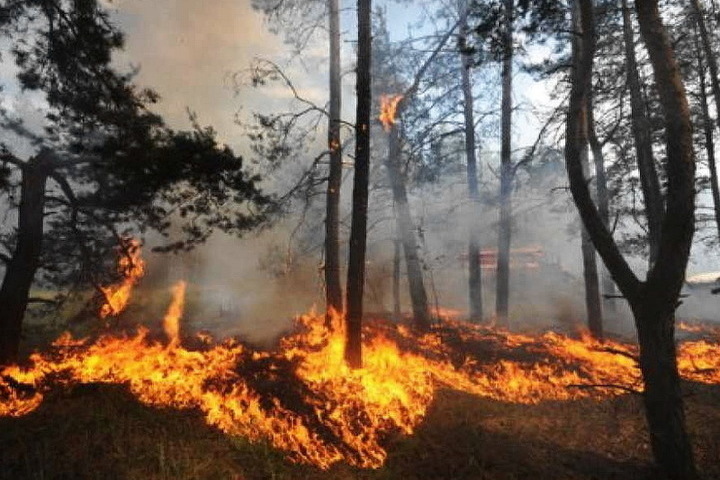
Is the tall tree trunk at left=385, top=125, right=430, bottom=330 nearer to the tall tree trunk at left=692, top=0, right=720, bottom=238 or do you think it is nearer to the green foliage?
the green foliage

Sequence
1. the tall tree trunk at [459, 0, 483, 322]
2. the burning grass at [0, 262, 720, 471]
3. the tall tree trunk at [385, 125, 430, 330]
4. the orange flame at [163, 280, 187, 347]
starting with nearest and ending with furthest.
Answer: the burning grass at [0, 262, 720, 471]
the orange flame at [163, 280, 187, 347]
the tall tree trunk at [385, 125, 430, 330]
the tall tree trunk at [459, 0, 483, 322]

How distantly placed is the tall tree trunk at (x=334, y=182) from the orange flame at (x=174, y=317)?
4123 mm

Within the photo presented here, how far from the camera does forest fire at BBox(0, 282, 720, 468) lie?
27.1 feet

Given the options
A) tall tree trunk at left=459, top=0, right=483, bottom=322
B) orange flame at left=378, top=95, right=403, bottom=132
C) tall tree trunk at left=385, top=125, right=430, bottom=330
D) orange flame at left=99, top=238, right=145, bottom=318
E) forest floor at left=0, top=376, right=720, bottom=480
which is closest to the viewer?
forest floor at left=0, top=376, right=720, bottom=480

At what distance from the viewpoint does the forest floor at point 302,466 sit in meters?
6.91

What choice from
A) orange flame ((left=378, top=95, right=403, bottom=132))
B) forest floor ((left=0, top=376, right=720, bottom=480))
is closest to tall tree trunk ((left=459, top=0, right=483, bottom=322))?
orange flame ((left=378, top=95, right=403, bottom=132))

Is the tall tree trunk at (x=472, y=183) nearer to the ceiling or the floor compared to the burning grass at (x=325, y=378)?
nearer to the ceiling

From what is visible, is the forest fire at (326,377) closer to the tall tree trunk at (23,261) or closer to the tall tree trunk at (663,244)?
the tall tree trunk at (663,244)

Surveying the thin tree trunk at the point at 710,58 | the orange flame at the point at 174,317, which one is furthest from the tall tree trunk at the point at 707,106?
the orange flame at the point at 174,317

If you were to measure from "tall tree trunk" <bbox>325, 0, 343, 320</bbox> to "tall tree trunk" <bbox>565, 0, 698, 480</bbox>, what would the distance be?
6840 millimetres

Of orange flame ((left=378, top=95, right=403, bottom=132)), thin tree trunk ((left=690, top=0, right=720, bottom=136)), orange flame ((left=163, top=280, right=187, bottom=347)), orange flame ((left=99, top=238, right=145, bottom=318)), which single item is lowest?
orange flame ((left=163, top=280, right=187, bottom=347))

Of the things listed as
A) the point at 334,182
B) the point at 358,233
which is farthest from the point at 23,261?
the point at 334,182

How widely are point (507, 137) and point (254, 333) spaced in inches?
463

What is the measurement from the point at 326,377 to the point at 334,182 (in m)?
5.66
